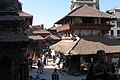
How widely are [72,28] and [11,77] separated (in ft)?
66.7

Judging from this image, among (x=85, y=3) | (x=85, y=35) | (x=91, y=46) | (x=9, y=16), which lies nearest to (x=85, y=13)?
(x=85, y=35)

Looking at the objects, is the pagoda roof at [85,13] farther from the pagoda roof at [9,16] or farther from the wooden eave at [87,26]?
the pagoda roof at [9,16]

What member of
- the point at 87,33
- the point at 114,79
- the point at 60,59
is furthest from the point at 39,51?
the point at 114,79

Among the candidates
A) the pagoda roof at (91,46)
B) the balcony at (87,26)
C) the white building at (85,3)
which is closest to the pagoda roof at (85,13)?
the balcony at (87,26)

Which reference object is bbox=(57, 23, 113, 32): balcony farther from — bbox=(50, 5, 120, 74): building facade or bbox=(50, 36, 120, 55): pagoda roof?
bbox=(50, 36, 120, 55): pagoda roof

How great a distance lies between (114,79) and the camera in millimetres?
7562

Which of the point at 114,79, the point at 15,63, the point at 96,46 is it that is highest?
the point at 114,79

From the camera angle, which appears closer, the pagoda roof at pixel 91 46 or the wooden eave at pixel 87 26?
the pagoda roof at pixel 91 46

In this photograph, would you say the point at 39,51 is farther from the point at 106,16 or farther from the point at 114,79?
the point at 114,79

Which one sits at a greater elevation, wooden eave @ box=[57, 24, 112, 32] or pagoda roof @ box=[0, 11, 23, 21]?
pagoda roof @ box=[0, 11, 23, 21]

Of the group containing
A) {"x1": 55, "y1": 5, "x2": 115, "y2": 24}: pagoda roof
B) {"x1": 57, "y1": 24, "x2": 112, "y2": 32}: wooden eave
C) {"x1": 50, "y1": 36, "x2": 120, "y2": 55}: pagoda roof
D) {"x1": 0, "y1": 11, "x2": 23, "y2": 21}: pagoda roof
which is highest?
{"x1": 0, "y1": 11, "x2": 23, "y2": 21}: pagoda roof

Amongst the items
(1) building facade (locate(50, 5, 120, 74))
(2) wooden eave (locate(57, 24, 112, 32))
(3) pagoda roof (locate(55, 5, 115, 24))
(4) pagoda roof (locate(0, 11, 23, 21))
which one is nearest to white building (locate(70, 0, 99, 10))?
(1) building facade (locate(50, 5, 120, 74))

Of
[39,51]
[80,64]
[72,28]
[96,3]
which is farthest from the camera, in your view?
[96,3]

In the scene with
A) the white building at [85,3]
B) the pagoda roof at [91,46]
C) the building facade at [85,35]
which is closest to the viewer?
the pagoda roof at [91,46]
